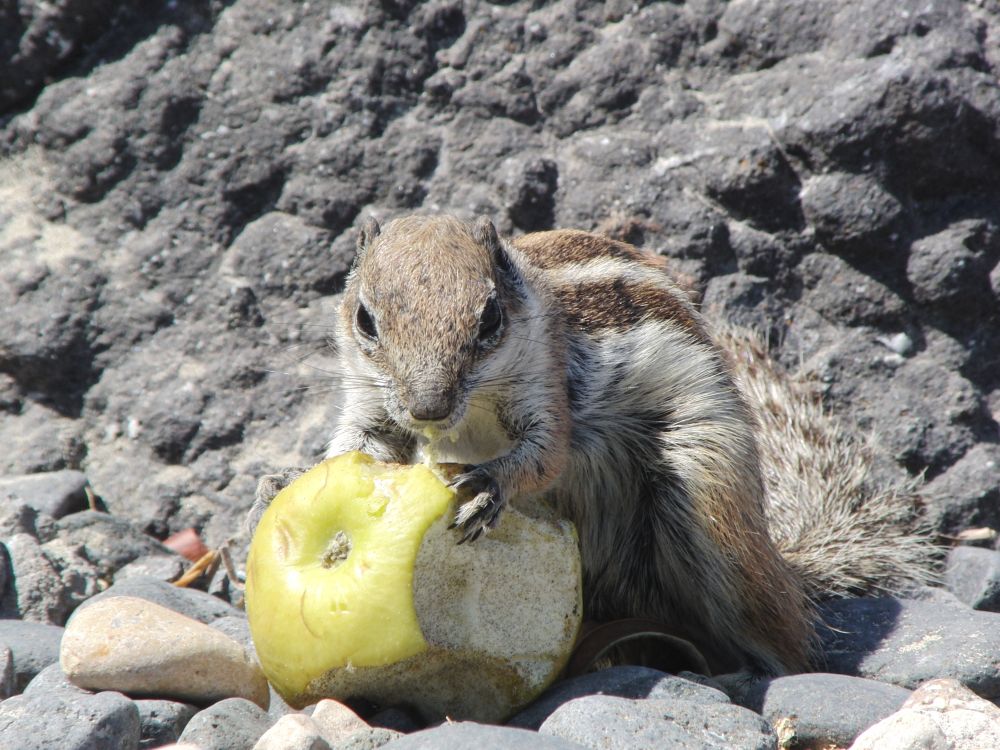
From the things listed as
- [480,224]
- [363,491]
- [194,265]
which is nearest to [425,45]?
[194,265]

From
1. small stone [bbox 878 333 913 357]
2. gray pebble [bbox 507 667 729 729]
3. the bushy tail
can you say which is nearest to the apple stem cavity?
gray pebble [bbox 507 667 729 729]

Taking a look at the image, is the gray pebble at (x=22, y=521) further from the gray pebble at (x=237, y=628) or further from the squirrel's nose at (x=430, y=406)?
the squirrel's nose at (x=430, y=406)

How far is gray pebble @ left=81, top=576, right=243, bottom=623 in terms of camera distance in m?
2.98

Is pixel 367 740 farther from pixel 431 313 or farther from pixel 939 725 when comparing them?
pixel 939 725

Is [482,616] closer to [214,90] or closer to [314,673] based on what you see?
[314,673]

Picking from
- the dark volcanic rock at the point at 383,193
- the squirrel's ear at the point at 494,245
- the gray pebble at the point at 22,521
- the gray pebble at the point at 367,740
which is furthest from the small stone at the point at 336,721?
the dark volcanic rock at the point at 383,193

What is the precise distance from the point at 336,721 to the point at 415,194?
8.46 feet

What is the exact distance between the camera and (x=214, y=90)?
14.2 ft

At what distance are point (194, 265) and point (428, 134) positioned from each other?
45.2 inches

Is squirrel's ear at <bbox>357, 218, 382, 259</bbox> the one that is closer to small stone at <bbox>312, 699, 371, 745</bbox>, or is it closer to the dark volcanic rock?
the dark volcanic rock

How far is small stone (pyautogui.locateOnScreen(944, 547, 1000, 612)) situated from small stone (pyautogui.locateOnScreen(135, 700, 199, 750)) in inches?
99.9

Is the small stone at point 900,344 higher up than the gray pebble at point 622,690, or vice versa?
the gray pebble at point 622,690

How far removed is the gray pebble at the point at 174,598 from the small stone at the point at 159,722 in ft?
2.01

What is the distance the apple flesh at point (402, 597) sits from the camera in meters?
2.28
